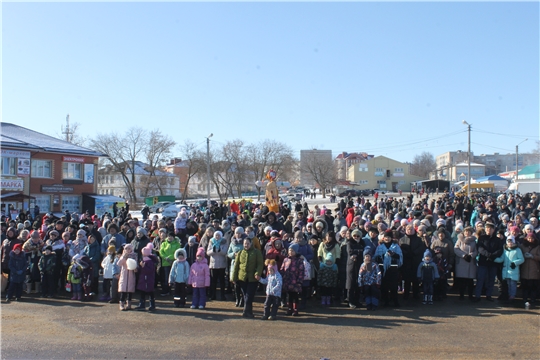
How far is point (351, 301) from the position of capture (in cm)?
927

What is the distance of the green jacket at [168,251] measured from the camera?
10.3 metres

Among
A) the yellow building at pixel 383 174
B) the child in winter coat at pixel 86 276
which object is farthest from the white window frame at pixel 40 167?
the yellow building at pixel 383 174

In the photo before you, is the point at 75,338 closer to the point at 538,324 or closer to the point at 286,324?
the point at 286,324

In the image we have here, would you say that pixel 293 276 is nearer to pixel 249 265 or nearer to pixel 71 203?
pixel 249 265

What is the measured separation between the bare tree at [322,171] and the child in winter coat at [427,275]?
75.7 meters

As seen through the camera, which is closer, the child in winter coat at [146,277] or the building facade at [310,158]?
the child in winter coat at [146,277]

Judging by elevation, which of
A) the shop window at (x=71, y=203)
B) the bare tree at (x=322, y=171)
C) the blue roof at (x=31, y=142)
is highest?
the bare tree at (x=322, y=171)

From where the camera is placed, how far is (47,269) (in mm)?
10297

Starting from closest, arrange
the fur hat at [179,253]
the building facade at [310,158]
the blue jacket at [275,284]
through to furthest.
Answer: the blue jacket at [275,284] → the fur hat at [179,253] → the building facade at [310,158]

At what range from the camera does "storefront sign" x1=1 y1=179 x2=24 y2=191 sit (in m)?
30.6

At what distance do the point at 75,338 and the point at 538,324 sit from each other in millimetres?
7719

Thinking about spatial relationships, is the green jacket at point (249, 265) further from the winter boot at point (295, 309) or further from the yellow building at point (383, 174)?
the yellow building at point (383, 174)

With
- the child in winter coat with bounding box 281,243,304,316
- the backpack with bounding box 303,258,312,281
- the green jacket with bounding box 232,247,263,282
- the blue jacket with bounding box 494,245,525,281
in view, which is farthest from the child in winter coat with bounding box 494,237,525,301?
the green jacket with bounding box 232,247,263,282

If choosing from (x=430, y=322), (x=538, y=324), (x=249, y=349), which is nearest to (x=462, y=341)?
(x=430, y=322)
